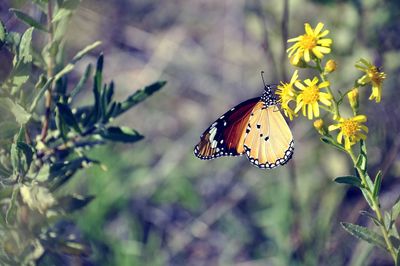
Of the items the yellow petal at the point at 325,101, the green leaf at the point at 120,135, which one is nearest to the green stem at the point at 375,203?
the yellow petal at the point at 325,101

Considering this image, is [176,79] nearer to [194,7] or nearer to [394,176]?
[194,7]

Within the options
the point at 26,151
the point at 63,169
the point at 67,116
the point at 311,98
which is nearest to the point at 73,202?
the point at 63,169

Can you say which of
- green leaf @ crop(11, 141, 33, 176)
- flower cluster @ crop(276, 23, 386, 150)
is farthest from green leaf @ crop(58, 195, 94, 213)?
flower cluster @ crop(276, 23, 386, 150)

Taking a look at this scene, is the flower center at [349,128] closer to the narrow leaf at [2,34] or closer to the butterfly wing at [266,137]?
the butterfly wing at [266,137]

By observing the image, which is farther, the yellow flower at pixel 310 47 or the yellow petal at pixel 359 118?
the yellow flower at pixel 310 47

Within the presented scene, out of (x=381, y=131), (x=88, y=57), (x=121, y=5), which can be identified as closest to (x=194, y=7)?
(x=121, y=5)

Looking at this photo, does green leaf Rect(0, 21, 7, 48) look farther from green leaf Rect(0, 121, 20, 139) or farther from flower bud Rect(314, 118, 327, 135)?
flower bud Rect(314, 118, 327, 135)
